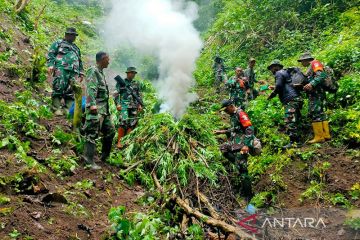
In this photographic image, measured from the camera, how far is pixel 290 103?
7.46 m

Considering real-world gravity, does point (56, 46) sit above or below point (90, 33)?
below

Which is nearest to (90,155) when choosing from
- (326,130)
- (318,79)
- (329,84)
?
(326,130)

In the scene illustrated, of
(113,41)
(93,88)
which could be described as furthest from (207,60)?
(93,88)

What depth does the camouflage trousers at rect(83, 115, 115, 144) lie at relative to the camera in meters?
5.47

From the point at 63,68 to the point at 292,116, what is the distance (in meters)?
4.76

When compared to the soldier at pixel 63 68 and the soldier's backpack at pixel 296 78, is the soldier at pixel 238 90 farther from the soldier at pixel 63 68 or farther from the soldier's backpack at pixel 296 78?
the soldier at pixel 63 68

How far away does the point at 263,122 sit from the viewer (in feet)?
26.9

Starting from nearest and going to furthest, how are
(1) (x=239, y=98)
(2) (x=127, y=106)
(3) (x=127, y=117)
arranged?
(3) (x=127, y=117) < (2) (x=127, y=106) < (1) (x=239, y=98)

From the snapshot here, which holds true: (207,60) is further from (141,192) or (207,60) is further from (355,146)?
(141,192)

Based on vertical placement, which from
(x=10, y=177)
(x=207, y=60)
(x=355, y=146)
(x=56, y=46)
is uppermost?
(x=207, y=60)

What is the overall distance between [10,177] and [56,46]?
12.0 feet

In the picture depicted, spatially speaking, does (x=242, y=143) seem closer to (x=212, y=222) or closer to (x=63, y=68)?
(x=212, y=222)

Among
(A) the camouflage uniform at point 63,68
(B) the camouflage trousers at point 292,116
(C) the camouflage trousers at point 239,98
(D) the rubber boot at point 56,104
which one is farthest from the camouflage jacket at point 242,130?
(D) the rubber boot at point 56,104

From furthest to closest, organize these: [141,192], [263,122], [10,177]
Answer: [263,122] < [141,192] < [10,177]
